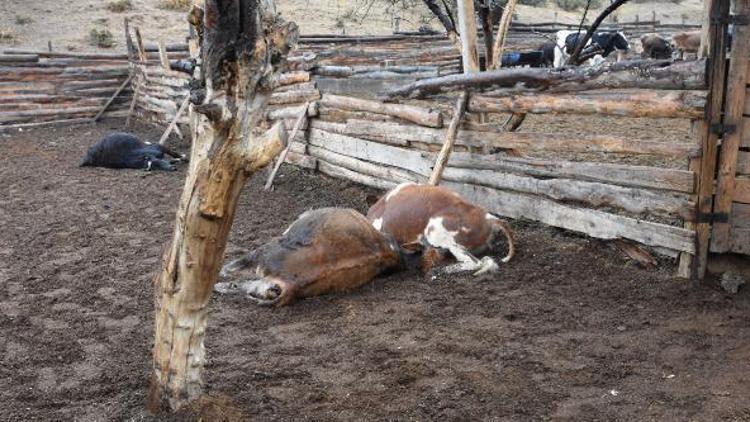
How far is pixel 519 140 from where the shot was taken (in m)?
6.54

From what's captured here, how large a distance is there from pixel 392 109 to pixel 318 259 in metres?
3.10

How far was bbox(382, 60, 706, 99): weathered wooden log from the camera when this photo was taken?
5.18 m

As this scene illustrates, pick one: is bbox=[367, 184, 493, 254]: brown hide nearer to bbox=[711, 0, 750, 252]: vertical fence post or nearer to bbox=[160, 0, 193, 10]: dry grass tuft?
bbox=[711, 0, 750, 252]: vertical fence post

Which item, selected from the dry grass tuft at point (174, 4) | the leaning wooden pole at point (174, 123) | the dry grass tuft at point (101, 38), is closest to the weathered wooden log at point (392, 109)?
the leaning wooden pole at point (174, 123)

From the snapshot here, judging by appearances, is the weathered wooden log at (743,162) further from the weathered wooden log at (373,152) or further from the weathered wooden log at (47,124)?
the weathered wooden log at (47,124)

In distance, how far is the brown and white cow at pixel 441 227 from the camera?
587 cm

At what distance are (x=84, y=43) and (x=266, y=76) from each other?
25973 millimetres

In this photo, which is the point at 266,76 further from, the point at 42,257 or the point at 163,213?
the point at 163,213

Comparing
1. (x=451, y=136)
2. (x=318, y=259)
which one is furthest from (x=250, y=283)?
(x=451, y=136)

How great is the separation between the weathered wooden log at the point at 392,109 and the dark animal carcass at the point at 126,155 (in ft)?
9.70

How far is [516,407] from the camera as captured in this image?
365 cm

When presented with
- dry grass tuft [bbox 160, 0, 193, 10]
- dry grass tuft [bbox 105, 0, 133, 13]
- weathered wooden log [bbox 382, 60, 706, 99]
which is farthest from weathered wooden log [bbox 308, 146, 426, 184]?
dry grass tuft [bbox 160, 0, 193, 10]

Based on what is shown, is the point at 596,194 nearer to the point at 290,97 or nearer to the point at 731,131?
the point at 731,131

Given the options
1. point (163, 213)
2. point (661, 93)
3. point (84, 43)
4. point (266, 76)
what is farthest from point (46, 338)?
point (84, 43)
